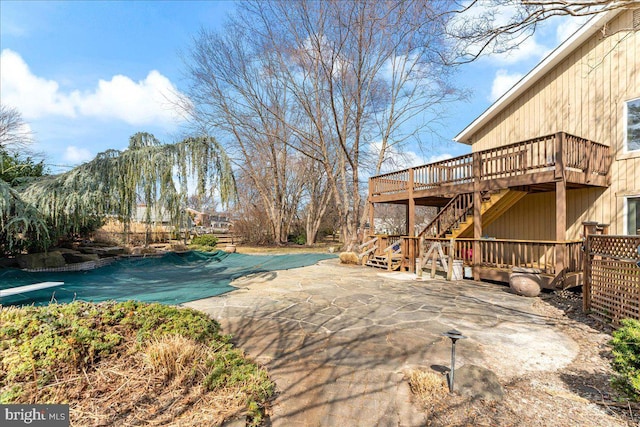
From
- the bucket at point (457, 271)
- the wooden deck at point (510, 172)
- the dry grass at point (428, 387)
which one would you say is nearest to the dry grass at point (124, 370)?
the dry grass at point (428, 387)

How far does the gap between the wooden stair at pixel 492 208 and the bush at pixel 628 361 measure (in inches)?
283

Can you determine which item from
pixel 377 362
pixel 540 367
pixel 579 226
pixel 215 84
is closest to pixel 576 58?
pixel 579 226

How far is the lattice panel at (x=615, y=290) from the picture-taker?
444 cm

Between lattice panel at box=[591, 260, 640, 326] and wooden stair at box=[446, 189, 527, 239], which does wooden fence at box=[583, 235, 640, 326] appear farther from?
wooden stair at box=[446, 189, 527, 239]

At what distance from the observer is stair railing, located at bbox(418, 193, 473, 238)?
411 inches

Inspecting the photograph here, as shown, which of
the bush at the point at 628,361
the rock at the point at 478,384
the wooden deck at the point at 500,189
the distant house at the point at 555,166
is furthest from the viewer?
the distant house at the point at 555,166

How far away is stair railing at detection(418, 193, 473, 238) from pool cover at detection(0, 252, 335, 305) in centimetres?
514

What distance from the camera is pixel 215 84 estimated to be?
57.2 ft

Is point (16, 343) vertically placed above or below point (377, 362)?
above

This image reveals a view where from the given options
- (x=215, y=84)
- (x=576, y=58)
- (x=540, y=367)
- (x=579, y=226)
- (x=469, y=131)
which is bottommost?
(x=540, y=367)

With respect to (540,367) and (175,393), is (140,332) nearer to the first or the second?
(175,393)

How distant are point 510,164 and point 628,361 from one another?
723cm

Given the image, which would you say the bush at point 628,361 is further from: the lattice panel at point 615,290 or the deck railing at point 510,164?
the deck railing at point 510,164

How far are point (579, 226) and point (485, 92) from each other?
5930 millimetres
